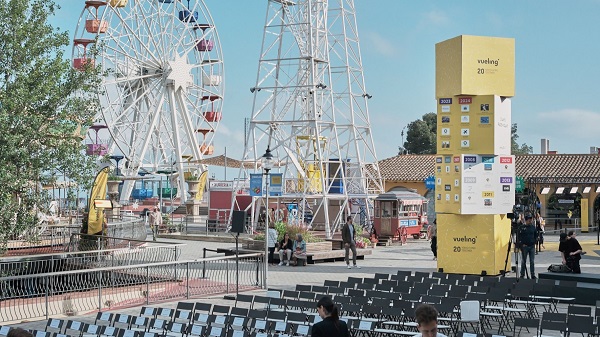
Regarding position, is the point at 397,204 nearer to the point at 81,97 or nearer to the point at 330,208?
the point at 330,208

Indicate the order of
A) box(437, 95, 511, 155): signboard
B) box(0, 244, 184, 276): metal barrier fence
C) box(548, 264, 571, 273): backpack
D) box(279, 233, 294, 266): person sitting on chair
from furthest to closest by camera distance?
box(279, 233, 294, 266): person sitting on chair
box(0, 244, 184, 276): metal barrier fence
box(437, 95, 511, 155): signboard
box(548, 264, 571, 273): backpack

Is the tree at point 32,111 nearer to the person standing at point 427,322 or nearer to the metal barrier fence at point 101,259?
the metal barrier fence at point 101,259

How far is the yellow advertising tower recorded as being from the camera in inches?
1043

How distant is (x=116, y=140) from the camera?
2296 inches

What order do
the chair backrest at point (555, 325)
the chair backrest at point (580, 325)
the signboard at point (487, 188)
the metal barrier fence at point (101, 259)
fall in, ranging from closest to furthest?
the chair backrest at point (555, 325), the chair backrest at point (580, 325), the signboard at point (487, 188), the metal barrier fence at point (101, 259)

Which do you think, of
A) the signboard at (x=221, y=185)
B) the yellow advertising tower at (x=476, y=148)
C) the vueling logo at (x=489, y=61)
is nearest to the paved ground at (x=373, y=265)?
the yellow advertising tower at (x=476, y=148)

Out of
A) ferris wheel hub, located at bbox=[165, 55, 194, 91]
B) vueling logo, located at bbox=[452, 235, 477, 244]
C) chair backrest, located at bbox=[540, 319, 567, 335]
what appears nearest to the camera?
chair backrest, located at bbox=[540, 319, 567, 335]

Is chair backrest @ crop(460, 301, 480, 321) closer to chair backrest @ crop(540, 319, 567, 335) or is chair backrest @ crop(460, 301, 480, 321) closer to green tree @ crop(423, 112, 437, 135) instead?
chair backrest @ crop(540, 319, 567, 335)

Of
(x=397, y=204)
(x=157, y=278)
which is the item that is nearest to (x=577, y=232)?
(x=397, y=204)

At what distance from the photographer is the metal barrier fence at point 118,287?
20812 millimetres

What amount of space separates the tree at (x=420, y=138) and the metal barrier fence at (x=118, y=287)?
77.3 metres

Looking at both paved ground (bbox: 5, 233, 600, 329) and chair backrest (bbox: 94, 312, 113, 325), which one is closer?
chair backrest (bbox: 94, 312, 113, 325)

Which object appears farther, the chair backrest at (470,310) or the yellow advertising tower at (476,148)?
the yellow advertising tower at (476,148)

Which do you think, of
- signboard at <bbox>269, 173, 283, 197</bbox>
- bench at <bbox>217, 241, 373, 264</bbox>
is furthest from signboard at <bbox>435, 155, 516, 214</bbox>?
signboard at <bbox>269, 173, 283, 197</bbox>
